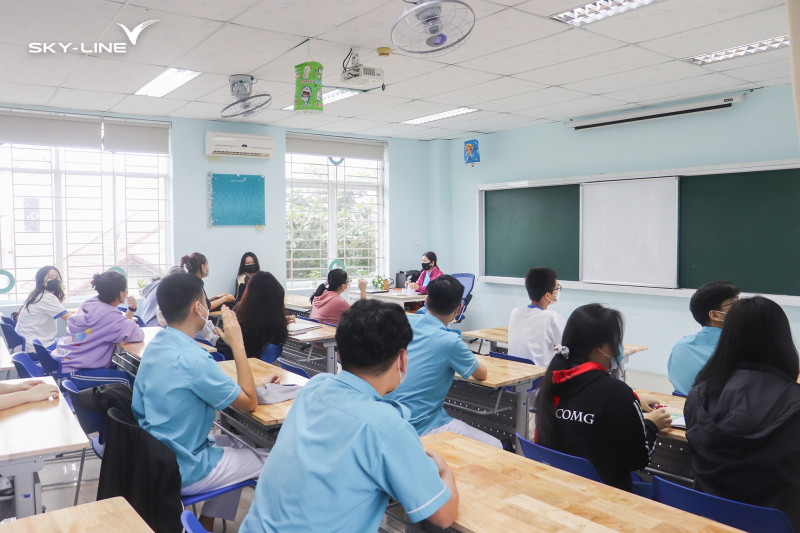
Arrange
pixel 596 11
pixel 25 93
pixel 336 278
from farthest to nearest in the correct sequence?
pixel 25 93, pixel 336 278, pixel 596 11

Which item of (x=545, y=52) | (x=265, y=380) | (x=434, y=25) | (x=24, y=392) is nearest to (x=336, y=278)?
(x=265, y=380)

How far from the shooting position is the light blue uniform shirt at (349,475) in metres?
1.29

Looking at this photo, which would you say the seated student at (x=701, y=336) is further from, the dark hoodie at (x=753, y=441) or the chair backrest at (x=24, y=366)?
the chair backrest at (x=24, y=366)

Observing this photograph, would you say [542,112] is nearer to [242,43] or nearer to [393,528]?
[242,43]

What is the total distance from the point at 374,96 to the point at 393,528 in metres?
4.13

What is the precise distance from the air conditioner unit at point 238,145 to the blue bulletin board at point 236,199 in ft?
0.98

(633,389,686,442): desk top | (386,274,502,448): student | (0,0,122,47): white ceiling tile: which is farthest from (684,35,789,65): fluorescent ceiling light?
(0,0,122,47): white ceiling tile

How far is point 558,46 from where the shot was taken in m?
4.22

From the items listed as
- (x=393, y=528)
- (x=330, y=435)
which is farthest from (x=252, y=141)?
(x=330, y=435)

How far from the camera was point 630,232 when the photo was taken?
6383 mm

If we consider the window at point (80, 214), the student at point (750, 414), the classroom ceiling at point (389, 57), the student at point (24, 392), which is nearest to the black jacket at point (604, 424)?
the student at point (750, 414)

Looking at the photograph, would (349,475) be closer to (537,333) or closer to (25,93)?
(537,333)

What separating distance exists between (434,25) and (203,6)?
144cm

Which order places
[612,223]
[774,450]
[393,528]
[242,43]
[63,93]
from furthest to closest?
[612,223]
[63,93]
[242,43]
[393,528]
[774,450]
